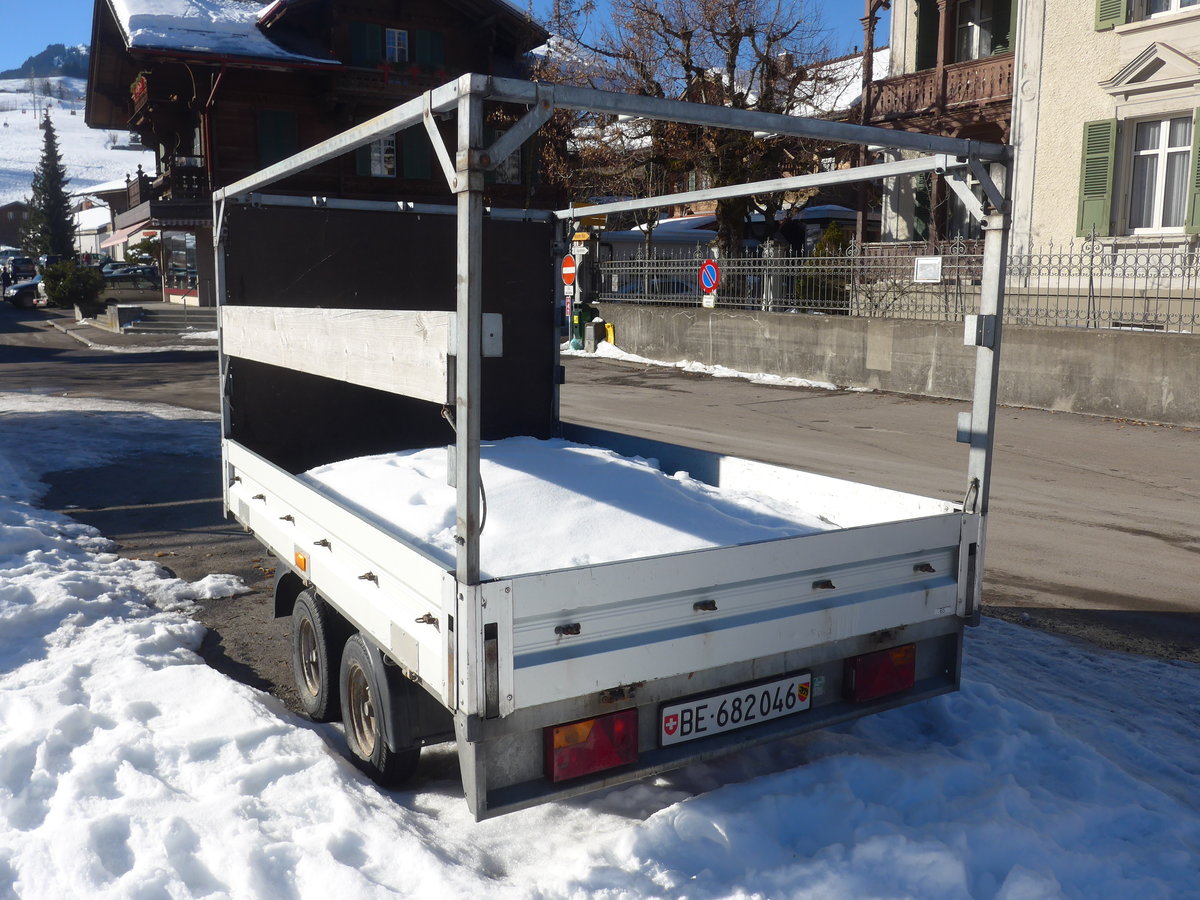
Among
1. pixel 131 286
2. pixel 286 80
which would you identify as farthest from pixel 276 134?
pixel 131 286

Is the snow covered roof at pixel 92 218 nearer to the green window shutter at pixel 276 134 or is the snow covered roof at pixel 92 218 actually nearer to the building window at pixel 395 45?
the green window shutter at pixel 276 134

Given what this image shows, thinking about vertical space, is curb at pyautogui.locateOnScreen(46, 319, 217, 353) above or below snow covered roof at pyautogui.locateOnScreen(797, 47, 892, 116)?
below

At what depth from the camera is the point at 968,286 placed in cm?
1612

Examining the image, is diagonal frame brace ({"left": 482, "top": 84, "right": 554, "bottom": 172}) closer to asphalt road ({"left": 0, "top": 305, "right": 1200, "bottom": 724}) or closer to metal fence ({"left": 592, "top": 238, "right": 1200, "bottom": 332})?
asphalt road ({"left": 0, "top": 305, "right": 1200, "bottom": 724})

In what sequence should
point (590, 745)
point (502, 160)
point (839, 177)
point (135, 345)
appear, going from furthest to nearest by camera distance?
point (135, 345), point (839, 177), point (590, 745), point (502, 160)

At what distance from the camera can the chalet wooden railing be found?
19.7 m

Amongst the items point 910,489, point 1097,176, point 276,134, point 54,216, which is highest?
point 54,216

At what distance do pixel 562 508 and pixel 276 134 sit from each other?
106 feet

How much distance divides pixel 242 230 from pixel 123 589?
226cm

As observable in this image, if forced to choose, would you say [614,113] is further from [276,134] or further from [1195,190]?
[276,134]

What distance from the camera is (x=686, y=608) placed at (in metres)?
3.17

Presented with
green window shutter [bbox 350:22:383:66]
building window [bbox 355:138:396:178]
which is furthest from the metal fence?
green window shutter [bbox 350:22:383:66]

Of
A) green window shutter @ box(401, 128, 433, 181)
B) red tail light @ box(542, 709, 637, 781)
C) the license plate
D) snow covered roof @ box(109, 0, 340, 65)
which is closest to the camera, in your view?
red tail light @ box(542, 709, 637, 781)

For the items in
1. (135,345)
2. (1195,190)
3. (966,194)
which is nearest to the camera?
(966,194)
